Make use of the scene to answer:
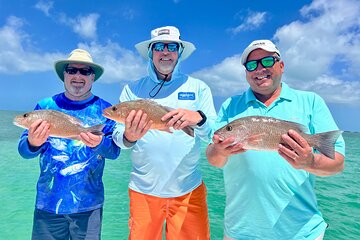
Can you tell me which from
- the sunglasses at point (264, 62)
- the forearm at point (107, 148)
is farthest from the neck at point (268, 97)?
the forearm at point (107, 148)

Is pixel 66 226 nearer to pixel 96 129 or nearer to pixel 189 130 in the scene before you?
pixel 96 129

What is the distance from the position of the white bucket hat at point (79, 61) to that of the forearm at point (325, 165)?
9.93ft

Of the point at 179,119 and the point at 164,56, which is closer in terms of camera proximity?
the point at 179,119

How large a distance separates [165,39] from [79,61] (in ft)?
3.95

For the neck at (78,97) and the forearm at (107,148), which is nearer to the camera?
the forearm at (107,148)

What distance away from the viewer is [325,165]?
283cm

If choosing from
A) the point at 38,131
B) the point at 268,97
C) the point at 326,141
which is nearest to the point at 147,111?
the point at 38,131

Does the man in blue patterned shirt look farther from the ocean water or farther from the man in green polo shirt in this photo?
the ocean water

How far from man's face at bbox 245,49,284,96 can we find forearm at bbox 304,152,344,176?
0.93 m

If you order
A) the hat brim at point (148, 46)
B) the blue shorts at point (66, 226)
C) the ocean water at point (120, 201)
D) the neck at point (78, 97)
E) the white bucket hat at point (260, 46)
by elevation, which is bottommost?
the ocean water at point (120, 201)

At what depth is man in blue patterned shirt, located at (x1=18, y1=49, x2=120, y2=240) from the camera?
3.70 metres

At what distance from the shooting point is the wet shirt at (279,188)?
3.03 meters

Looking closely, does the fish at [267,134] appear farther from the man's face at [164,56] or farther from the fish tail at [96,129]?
the fish tail at [96,129]

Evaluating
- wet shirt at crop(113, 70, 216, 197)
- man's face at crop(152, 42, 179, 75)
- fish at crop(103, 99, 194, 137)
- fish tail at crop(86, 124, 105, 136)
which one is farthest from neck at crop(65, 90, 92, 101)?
man's face at crop(152, 42, 179, 75)
